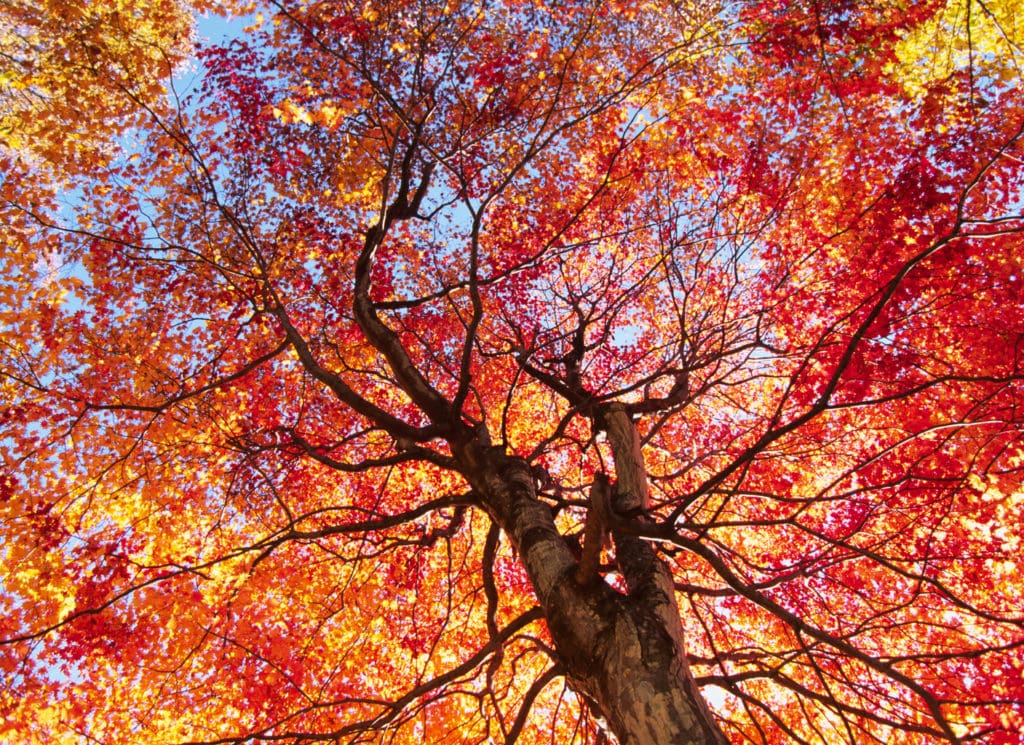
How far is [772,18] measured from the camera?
7.66 m

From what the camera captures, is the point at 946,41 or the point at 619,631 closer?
the point at 619,631

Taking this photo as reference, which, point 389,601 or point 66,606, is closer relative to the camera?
point 66,606

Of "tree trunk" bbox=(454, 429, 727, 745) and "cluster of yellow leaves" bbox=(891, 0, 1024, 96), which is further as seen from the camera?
"cluster of yellow leaves" bbox=(891, 0, 1024, 96)

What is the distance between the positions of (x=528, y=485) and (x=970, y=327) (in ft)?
26.7

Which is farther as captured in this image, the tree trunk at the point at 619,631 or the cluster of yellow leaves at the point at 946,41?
the cluster of yellow leaves at the point at 946,41

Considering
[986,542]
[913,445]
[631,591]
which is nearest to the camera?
[631,591]

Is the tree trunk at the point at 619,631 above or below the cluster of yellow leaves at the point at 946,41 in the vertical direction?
below

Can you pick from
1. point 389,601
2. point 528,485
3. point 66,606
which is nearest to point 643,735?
point 528,485

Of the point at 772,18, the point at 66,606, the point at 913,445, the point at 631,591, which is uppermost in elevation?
the point at 772,18

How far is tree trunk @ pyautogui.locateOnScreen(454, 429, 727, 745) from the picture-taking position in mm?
2719

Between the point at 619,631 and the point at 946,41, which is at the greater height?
the point at 946,41

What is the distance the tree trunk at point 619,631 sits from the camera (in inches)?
107

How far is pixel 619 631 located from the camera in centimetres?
308

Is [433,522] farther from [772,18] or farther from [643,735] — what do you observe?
[772,18]
